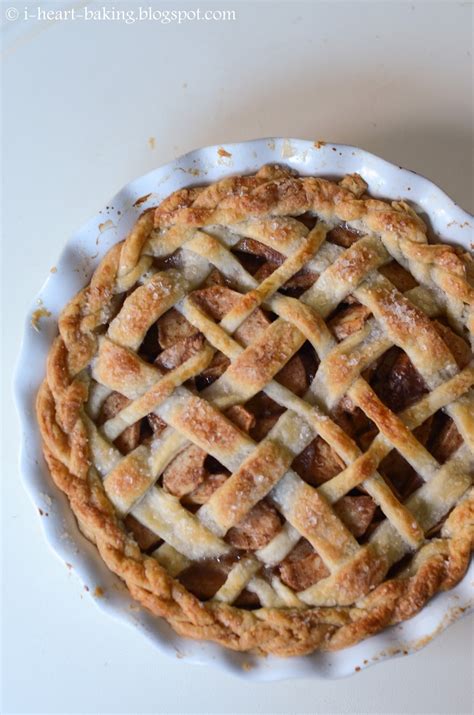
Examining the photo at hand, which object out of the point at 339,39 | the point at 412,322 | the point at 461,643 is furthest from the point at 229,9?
the point at 461,643

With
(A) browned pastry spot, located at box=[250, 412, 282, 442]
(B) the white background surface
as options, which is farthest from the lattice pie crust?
(B) the white background surface

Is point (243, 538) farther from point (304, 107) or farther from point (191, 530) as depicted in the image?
point (304, 107)

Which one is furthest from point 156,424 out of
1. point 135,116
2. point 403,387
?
point 135,116

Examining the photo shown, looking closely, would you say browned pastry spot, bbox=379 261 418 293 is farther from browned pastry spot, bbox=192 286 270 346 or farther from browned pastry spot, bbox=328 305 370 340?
browned pastry spot, bbox=192 286 270 346

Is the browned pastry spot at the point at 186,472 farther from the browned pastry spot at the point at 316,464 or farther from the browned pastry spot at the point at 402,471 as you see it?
the browned pastry spot at the point at 402,471

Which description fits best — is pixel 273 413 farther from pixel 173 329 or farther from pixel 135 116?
pixel 135 116
